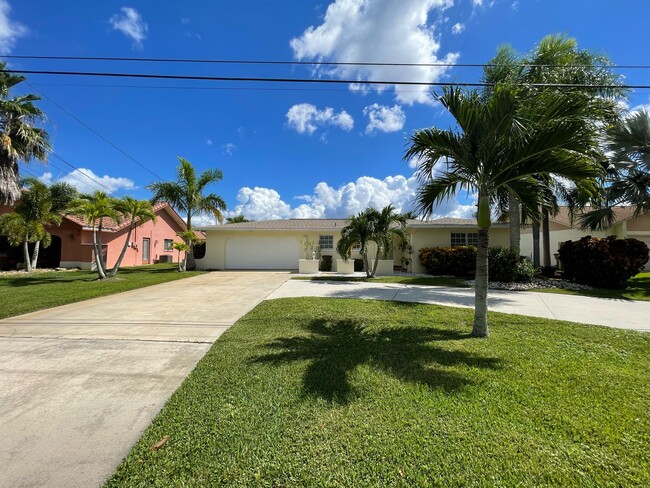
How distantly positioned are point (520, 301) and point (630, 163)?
9080mm

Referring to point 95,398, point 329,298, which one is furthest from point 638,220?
point 95,398

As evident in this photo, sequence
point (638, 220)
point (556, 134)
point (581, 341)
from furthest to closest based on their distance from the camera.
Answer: point (638, 220) → point (581, 341) → point (556, 134)

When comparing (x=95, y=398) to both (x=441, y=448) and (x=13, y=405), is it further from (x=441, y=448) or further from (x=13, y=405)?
(x=441, y=448)

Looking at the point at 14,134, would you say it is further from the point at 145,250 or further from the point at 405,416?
the point at 405,416

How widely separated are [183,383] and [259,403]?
112cm

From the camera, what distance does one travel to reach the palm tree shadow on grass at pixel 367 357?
3.49m

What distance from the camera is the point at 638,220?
19312 millimetres

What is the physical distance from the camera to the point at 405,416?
2.82 metres

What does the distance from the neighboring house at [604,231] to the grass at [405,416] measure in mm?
15494

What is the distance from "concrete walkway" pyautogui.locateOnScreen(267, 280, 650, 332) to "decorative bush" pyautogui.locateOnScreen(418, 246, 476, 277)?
173 inches

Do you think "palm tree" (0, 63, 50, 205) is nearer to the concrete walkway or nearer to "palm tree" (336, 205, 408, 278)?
the concrete walkway

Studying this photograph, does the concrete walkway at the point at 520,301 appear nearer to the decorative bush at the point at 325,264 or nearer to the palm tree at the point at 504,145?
the palm tree at the point at 504,145

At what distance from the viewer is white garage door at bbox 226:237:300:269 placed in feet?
62.8

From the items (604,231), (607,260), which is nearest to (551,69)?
(607,260)
